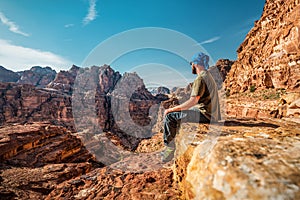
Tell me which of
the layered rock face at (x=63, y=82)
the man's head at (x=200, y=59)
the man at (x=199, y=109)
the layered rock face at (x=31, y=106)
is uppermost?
the layered rock face at (x=63, y=82)

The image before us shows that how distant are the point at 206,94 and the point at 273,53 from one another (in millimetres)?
28576

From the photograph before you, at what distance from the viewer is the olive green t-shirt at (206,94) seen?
3.74 m

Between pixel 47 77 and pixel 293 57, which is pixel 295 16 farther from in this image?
pixel 47 77

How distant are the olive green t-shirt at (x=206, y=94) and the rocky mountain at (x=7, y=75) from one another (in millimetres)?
135647

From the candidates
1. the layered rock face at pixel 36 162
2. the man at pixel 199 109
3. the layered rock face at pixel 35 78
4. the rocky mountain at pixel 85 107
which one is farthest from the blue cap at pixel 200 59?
the layered rock face at pixel 35 78

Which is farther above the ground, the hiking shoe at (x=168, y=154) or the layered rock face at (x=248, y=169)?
the layered rock face at (x=248, y=169)

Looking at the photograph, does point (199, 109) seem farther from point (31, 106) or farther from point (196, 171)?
point (31, 106)

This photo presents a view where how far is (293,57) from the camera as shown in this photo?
20.0 m

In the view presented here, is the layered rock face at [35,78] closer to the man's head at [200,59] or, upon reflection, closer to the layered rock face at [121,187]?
the layered rock face at [121,187]

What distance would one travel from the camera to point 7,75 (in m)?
106

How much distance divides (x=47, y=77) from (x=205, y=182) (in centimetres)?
13435

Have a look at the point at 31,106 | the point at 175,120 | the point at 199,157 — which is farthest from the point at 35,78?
the point at 199,157

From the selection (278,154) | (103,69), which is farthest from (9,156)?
(103,69)

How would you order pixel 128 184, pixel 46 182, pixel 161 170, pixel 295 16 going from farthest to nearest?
Answer: 1. pixel 295 16
2. pixel 46 182
3. pixel 161 170
4. pixel 128 184
